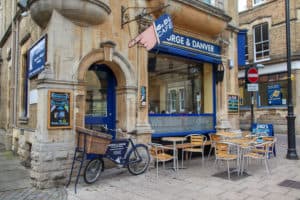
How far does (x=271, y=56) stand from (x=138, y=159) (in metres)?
14.3

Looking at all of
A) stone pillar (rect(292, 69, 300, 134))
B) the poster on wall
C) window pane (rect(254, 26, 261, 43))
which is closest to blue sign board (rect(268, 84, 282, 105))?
stone pillar (rect(292, 69, 300, 134))

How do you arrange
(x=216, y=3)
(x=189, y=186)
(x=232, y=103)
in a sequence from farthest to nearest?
1. (x=232, y=103)
2. (x=216, y=3)
3. (x=189, y=186)

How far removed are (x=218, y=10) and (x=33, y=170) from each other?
7144mm

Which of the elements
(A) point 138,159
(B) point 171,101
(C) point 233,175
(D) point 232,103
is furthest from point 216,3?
(A) point 138,159

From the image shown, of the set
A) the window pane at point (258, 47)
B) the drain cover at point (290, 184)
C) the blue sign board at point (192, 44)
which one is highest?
the window pane at point (258, 47)

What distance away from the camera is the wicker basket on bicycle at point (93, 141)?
5.36 metres

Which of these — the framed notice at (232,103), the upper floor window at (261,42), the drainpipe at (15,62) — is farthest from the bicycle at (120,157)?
the upper floor window at (261,42)

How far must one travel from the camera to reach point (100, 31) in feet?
21.0

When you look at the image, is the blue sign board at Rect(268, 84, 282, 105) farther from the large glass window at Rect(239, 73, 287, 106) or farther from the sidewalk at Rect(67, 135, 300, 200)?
the sidewalk at Rect(67, 135, 300, 200)

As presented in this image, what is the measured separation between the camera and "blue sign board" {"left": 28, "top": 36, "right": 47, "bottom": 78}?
590cm

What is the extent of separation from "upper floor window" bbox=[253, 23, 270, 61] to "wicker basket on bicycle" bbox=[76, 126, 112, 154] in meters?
15.6

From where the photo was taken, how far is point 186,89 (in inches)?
372

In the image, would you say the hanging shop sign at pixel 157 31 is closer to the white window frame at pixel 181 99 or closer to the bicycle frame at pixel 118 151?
the bicycle frame at pixel 118 151

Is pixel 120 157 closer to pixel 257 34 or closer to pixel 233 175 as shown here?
pixel 233 175
